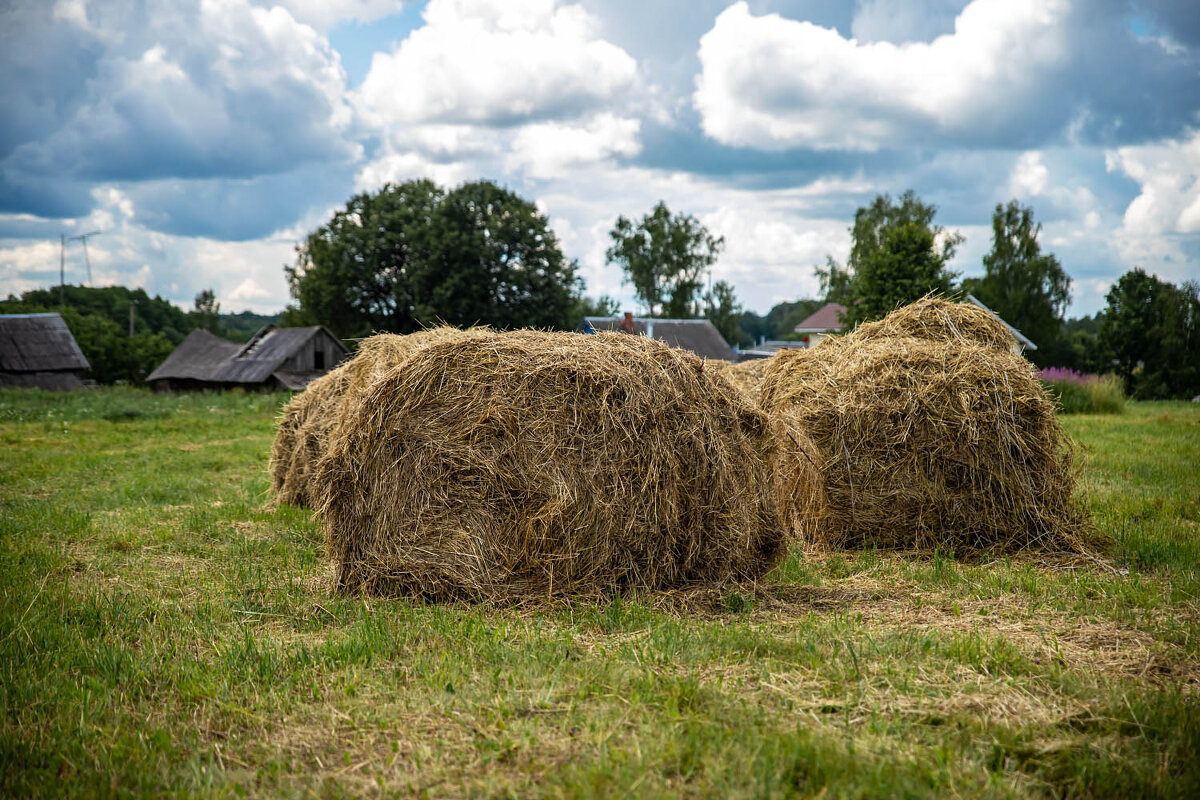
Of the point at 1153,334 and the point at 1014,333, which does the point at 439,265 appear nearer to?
the point at 1014,333

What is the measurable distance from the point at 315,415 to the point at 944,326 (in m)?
7.86

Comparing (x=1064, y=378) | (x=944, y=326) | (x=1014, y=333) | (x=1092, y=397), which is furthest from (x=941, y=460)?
(x=1064, y=378)

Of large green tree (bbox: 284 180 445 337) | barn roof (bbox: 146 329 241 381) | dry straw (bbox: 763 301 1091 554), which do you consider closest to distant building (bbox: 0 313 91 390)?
barn roof (bbox: 146 329 241 381)

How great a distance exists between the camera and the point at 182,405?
3272 cm

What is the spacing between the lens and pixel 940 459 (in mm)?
8711

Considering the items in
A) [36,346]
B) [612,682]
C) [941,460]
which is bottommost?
[612,682]

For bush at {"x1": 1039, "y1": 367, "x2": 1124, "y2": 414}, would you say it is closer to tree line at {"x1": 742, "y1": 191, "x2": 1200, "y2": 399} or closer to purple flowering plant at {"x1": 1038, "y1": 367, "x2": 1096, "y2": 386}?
purple flowering plant at {"x1": 1038, "y1": 367, "x2": 1096, "y2": 386}

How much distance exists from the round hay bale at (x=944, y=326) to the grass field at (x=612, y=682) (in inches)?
110

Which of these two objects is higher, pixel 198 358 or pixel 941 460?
pixel 198 358

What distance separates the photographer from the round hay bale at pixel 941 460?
340 inches

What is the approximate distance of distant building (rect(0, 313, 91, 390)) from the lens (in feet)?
155

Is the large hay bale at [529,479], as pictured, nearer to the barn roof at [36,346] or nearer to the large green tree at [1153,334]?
the barn roof at [36,346]

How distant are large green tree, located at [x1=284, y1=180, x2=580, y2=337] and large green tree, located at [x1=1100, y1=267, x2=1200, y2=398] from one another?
38.2 meters

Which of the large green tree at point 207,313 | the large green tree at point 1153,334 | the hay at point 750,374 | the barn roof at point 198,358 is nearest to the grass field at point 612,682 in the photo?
the hay at point 750,374
